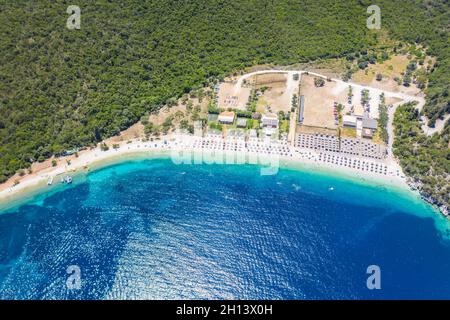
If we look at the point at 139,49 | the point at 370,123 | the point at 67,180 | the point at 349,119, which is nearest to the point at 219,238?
the point at 67,180

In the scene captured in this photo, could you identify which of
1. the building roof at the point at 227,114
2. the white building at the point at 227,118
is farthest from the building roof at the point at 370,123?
the building roof at the point at 227,114

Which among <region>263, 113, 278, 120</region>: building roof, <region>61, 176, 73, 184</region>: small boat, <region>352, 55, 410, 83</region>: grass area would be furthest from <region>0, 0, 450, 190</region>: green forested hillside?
<region>263, 113, 278, 120</region>: building roof

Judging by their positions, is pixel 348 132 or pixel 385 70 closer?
pixel 348 132

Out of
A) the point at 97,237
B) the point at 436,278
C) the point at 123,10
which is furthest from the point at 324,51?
the point at 97,237

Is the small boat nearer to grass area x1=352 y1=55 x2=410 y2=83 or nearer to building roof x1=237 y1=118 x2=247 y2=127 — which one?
building roof x1=237 y1=118 x2=247 y2=127

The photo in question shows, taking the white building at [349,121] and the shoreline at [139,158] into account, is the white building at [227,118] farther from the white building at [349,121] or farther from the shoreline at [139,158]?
the white building at [349,121]

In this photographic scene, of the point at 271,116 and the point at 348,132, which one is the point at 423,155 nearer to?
the point at 348,132

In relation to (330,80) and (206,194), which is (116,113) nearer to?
(206,194)
